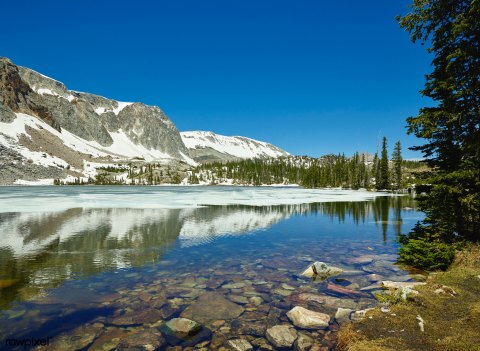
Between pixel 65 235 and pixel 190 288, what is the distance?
14.8 m

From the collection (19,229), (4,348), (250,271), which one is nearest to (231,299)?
(250,271)

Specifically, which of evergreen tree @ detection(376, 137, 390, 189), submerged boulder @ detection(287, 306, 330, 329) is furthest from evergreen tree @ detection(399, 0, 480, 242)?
evergreen tree @ detection(376, 137, 390, 189)

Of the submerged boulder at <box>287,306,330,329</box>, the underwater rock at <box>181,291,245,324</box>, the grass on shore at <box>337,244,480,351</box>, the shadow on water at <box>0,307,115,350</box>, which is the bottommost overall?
the underwater rock at <box>181,291,245,324</box>

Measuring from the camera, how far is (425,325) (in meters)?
7.48

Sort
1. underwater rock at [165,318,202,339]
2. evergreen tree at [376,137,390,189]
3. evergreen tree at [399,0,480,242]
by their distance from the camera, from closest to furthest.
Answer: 1. underwater rock at [165,318,202,339]
2. evergreen tree at [399,0,480,242]
3. evergreen tree at [376,137,390,189]

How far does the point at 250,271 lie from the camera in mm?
14062

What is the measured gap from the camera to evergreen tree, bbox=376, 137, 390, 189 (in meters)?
112

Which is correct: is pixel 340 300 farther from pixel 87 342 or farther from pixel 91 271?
pixel 91 271

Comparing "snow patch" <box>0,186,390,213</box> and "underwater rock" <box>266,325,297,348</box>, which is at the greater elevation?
"snow patch" <box>0,186,390,213</box>

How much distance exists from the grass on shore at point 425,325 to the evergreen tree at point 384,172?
112 m

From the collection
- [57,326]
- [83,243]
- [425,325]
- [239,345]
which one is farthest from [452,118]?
[83,243]

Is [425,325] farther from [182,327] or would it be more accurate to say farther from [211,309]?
[182,327]

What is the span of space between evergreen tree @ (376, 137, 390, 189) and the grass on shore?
11151 cm

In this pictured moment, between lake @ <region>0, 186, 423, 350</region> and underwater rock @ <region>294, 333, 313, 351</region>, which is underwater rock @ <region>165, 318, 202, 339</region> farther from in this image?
underwater rock @ <region>294, 333, 313, 351</region>
